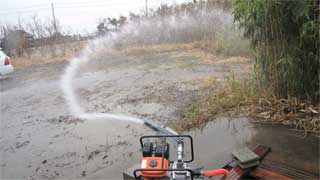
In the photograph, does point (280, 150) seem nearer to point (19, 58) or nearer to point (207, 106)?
point (207, 106)

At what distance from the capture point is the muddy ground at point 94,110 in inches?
117

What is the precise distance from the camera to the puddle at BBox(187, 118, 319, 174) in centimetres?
251

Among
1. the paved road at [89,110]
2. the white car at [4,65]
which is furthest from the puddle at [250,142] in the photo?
the white car at [4,65]

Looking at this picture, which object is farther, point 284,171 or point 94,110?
point 94,110

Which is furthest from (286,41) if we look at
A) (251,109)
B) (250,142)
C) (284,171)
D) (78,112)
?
(78,112)

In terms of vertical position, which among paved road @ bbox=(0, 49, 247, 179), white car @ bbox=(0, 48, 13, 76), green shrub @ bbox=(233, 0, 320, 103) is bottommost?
paved road @ bbox=(0, 49, 247, 179)

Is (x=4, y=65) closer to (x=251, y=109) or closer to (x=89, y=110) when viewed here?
(x=89, y=110)

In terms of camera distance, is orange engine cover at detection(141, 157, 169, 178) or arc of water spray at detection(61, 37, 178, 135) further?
arc of water spray at detection(61, 37, 178, 135)

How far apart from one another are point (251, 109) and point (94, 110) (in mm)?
2391

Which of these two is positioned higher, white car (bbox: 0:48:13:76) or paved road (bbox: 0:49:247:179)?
white car (bbox: 0:48:13:76)

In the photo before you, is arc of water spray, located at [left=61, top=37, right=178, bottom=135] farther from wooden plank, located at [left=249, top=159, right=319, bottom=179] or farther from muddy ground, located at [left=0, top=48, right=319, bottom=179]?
wooden plank, located at [left=249, top=159, right=319, bottom=179]

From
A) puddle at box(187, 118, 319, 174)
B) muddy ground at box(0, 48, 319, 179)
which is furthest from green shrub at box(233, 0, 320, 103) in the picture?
muddy ground at box(0, 48, 319, 179)

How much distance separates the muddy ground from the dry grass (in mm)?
266

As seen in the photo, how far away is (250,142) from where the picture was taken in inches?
116
